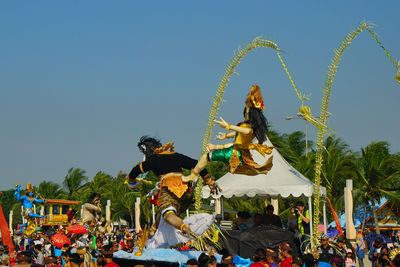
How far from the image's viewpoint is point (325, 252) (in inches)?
497

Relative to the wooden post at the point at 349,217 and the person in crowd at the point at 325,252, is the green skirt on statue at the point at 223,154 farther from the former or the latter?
the wooden post at the point at 349,217

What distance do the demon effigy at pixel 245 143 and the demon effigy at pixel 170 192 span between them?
0.20 meters

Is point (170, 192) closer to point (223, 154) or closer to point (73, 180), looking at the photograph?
point (223, 154)

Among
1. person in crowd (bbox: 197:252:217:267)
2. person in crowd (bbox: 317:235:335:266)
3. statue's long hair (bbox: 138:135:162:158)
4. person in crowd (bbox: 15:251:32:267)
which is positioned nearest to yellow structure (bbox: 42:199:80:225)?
person in crowd (bbox: 317:235:335:266)

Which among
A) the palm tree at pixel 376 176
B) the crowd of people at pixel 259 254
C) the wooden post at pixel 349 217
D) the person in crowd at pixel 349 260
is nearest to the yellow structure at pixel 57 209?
the palm tree at pixel 376 176

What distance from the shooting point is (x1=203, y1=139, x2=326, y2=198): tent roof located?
18.9 metres

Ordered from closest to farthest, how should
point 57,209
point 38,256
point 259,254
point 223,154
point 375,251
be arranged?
point 259,254, point 223,154, point 38,256, point 375,251, point 57,209

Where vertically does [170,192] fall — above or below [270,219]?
above

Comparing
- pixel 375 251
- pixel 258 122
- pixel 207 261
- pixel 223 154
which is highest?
pixel 258 122

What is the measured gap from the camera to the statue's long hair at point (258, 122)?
11109mm

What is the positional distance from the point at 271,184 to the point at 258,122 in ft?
27.8

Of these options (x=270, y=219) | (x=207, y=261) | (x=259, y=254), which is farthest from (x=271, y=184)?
(x=207, y=261)

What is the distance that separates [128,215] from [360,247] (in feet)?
155

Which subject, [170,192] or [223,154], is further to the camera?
[223,154]
